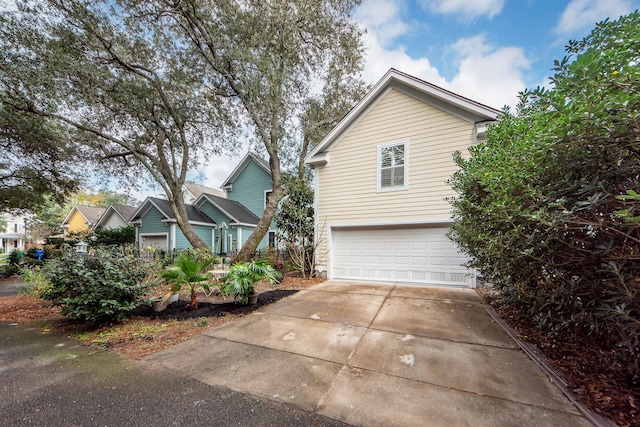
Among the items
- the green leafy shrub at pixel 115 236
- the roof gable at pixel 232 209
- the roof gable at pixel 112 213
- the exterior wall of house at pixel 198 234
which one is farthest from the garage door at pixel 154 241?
the roof gable at pixel 112 213

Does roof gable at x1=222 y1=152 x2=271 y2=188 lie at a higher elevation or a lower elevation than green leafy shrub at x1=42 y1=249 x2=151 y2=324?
higher

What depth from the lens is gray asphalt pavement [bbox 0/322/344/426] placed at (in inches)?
80.8

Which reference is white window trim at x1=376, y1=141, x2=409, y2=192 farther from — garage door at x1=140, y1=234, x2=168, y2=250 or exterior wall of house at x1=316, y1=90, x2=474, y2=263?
garage door at x1=140, y1=234, x2=168, y2=250

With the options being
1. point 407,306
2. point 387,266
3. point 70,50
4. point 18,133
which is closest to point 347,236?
point 387,266

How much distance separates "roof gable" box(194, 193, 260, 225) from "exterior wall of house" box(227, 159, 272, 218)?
53 centimetres

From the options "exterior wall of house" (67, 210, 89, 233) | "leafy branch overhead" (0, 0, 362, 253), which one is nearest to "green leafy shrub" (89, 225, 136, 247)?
"leafy branch overhead" (0, 0, 362, 253)

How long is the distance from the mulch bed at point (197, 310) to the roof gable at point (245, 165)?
11019 mm

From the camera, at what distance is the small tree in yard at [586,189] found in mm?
2016

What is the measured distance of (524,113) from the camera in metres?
3.82

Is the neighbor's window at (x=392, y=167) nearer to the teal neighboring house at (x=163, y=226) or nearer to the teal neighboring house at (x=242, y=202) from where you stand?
the teal neighboring house at (x=242, y=202)

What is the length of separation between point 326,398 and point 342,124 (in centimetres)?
778

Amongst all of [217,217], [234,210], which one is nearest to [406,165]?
[234,210]

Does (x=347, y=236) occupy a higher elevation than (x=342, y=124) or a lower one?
lower

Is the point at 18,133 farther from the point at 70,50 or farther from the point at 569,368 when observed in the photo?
the point at 569,368
